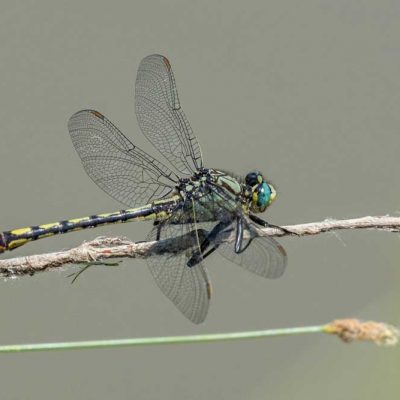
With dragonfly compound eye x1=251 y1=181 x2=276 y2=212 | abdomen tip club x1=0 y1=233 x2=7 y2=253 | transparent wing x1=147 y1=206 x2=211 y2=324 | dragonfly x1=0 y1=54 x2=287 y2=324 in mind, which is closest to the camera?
transparent wing x1=147 y1=206 x2=211 y2=324

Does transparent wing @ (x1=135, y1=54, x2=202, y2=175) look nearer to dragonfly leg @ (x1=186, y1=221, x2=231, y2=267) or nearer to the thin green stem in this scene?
dragonfly leg @ (x1=186, y1=221, x2=231, y2=267)

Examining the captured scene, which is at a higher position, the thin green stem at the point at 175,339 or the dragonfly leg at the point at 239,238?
the dragonfly leg at the point at 239,238

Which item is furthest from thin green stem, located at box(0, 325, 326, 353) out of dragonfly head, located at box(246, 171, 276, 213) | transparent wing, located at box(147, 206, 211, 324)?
dragonfly head, located at box(246, 171, 276, 213)

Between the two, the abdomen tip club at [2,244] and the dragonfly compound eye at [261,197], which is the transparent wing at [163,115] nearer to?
the dragonfly compound eye at [261,197]

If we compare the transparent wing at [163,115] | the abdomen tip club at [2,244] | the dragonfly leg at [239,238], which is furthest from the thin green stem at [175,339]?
the transparent wing at [163,115]

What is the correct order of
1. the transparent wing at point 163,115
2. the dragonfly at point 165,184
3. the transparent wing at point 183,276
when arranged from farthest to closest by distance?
the transparent wing at point 163,115 → the dragonfly at point 165,184 → the transparent wing at point 183,276

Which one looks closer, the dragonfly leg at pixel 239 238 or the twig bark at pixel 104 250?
the twig bark at pixel 104 250

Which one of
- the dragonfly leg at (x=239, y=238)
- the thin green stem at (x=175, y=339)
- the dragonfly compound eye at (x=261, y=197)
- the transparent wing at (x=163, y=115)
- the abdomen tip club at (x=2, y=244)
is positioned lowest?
the thin green stem at (x=175, y=339)
